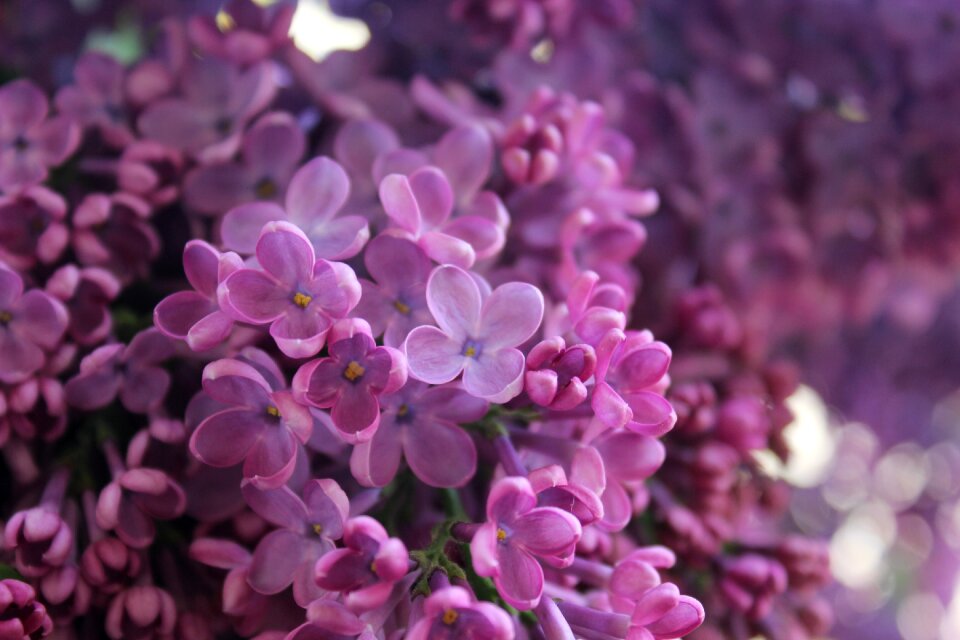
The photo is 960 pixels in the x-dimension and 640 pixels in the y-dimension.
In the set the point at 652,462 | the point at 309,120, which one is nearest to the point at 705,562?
the point at 652,462

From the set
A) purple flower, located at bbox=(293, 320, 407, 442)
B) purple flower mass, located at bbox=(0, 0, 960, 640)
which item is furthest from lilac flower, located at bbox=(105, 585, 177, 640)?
purple flower, located at bbox=(293, 320, 407, 442)

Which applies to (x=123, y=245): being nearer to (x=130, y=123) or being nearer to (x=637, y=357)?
(x=130, y=123)

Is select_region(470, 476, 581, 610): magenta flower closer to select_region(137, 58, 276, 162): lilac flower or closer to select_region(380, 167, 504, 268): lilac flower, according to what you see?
select_region(380, 167, 504, 268): lilac flower

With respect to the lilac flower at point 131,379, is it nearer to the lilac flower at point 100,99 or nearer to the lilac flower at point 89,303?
the lilac flower at point 89,303

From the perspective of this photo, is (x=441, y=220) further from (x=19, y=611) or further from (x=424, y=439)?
(x=19, y=611)

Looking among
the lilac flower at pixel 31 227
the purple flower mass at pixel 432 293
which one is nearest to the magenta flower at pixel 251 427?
the purple flower mass at pixel 432 293

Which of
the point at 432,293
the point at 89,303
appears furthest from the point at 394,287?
the point at 89,303

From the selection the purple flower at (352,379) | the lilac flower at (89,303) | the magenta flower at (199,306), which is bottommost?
the lilac flower at (89,303)
